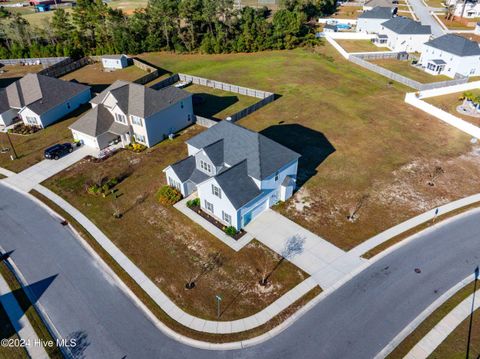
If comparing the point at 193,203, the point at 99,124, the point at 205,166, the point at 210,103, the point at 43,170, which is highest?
the point at 99,124

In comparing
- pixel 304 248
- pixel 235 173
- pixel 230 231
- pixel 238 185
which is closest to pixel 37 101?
pixel 235 173

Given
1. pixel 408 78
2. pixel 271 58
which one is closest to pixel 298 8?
pixel 271 58

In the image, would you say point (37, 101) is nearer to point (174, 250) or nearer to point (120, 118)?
point (120, 118)

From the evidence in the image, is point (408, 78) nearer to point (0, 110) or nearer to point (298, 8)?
point (298, 8)

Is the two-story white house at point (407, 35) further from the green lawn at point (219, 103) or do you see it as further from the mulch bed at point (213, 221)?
the mulch bed at point (213, 221)

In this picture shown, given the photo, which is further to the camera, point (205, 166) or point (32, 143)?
point (32, 143)

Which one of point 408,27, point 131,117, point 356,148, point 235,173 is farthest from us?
point 408,27

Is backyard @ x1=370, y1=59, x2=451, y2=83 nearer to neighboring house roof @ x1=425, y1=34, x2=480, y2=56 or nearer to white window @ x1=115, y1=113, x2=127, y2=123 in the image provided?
neighboring house roof @ x1=425, y1=34, x2=480, y2=56

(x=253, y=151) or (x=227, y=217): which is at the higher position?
(x=253, y=151)

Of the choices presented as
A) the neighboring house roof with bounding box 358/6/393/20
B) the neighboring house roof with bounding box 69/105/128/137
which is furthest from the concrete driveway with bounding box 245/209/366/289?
the neighboring house roof with bounding box 358/6/393/20
